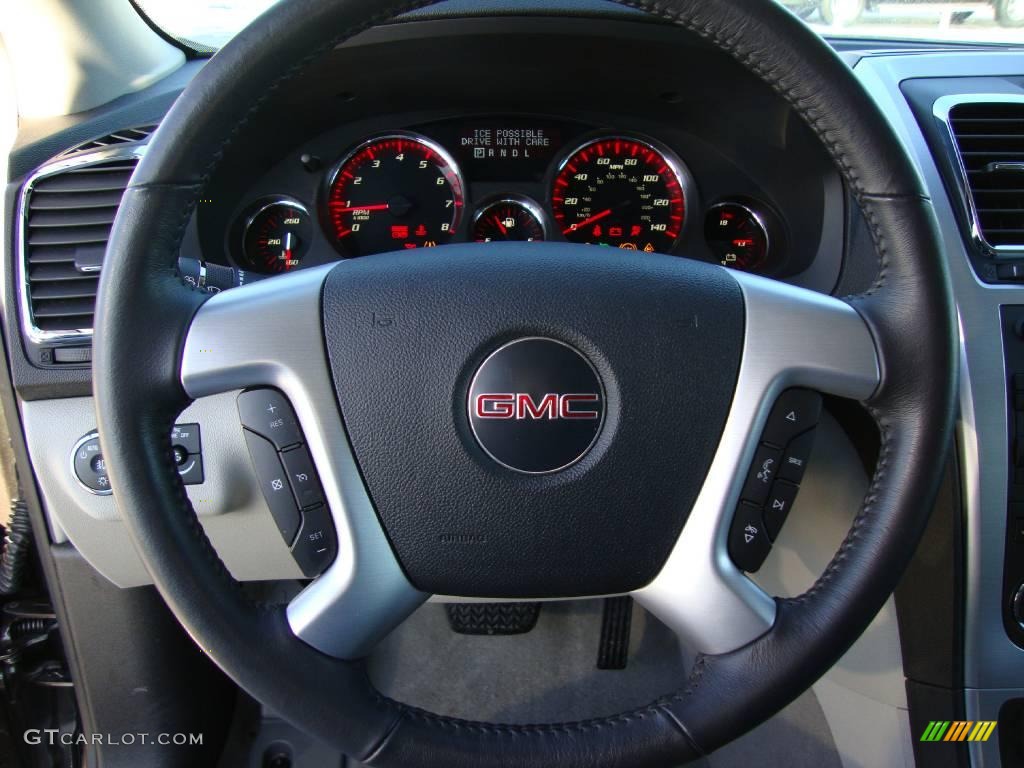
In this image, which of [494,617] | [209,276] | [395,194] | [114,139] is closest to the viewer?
[209,276]

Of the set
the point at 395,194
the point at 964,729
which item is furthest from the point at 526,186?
the point at 964,729

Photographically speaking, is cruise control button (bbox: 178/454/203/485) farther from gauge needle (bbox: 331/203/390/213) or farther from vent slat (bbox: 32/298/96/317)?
gauge needle (bbox: 331/203/390/213)

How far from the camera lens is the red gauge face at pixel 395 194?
1613 millimetres

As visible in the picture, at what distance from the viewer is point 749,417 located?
861 mm

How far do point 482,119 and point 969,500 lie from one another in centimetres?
109

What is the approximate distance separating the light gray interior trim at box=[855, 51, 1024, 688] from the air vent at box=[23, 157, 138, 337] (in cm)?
125

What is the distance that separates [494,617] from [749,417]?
107 cm

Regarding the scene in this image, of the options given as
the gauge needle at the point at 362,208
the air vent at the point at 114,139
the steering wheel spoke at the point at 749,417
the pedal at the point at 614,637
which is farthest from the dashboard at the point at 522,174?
the pedal at the point at 614,637

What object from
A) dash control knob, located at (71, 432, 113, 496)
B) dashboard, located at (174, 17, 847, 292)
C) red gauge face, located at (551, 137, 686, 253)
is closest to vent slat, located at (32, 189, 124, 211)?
dashboard, located at (174, 17, 847, 292)


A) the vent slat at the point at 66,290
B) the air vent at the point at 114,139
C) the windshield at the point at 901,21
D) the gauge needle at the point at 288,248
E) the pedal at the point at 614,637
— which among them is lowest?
the pedal at the point at 614,637

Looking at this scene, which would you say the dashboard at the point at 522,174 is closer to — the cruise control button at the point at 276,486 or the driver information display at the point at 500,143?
the driver information display at the point at 500,143

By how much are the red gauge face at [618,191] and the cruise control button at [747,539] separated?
2.86 feet

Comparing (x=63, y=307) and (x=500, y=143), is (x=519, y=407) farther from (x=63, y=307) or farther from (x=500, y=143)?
(x=500, y=143)

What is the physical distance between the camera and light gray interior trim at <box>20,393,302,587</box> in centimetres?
118
